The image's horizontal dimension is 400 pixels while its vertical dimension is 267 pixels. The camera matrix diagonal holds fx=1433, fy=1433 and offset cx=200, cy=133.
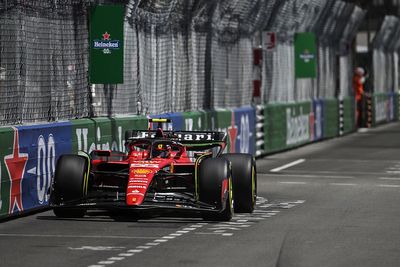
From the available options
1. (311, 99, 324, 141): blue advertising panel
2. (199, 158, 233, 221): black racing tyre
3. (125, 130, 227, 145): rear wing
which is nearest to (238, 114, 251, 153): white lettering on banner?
(311, 99, 324, 141): blue advertising panel

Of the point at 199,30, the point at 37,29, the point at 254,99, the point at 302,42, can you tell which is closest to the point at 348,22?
the point at 302,42

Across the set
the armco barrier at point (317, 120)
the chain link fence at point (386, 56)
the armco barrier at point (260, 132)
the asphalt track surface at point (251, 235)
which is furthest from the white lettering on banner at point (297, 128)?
the chain link fence at point (386, 56)

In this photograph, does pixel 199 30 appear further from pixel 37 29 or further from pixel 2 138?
pixel 2 138

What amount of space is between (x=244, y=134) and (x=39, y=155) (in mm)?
11314

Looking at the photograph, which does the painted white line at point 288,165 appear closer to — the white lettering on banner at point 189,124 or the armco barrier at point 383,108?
the white lettering on banner at point 189,124

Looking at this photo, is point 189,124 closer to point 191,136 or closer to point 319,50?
point 191,136

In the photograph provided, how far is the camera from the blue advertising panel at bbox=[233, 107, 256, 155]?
25.5m

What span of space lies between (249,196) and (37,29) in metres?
3.16

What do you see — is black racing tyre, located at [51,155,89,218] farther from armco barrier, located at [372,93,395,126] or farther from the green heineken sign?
armco barrier, located at [372,93,395,126]

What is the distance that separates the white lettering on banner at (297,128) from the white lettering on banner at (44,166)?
15052 mm

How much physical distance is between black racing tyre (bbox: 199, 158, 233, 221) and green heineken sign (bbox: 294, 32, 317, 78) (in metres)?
17.8

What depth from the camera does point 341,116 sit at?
38781 millimetres

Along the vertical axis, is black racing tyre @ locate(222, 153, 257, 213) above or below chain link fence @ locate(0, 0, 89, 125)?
below

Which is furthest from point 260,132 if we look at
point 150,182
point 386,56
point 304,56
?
point 386,56
